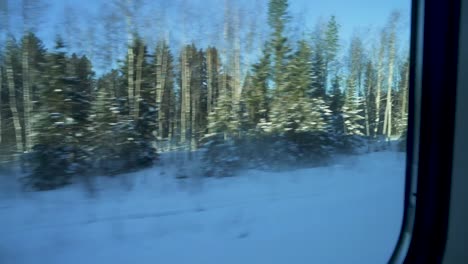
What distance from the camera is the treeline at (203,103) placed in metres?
2.39

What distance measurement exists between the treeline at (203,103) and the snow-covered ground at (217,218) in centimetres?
18

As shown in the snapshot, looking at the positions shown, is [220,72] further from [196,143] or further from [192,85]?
[196,143]

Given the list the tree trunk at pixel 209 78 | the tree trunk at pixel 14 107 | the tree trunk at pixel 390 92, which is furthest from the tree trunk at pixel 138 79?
the tree trunk at pixel 390 92

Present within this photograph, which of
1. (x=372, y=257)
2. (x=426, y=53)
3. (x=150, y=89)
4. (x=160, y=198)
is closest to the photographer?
(x=426, y=53)

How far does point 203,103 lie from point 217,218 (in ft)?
3.23

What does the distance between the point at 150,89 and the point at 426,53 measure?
6.09 feet

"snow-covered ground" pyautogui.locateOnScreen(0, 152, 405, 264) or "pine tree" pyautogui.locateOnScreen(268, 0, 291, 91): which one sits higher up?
"pine tree" pyautogui.locateOnScreen(268, 0, 291, 91)

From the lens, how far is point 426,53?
1944 mm

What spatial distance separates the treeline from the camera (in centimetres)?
239

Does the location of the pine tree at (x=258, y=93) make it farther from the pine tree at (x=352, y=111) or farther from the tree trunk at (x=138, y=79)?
the tree trunk at (x=138, y=79)

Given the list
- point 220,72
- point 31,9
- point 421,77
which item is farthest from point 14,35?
point 421,77

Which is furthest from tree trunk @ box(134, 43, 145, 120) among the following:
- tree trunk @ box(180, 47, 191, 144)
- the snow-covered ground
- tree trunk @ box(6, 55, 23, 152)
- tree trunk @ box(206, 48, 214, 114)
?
tree trunk @ box(6, 55, 23, 152)

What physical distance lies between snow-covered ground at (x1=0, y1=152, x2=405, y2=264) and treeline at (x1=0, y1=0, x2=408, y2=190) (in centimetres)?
18

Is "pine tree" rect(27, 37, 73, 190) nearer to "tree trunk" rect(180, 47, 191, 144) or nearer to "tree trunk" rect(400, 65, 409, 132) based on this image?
"tree trunk" rect(180, 47, 191, 144)
